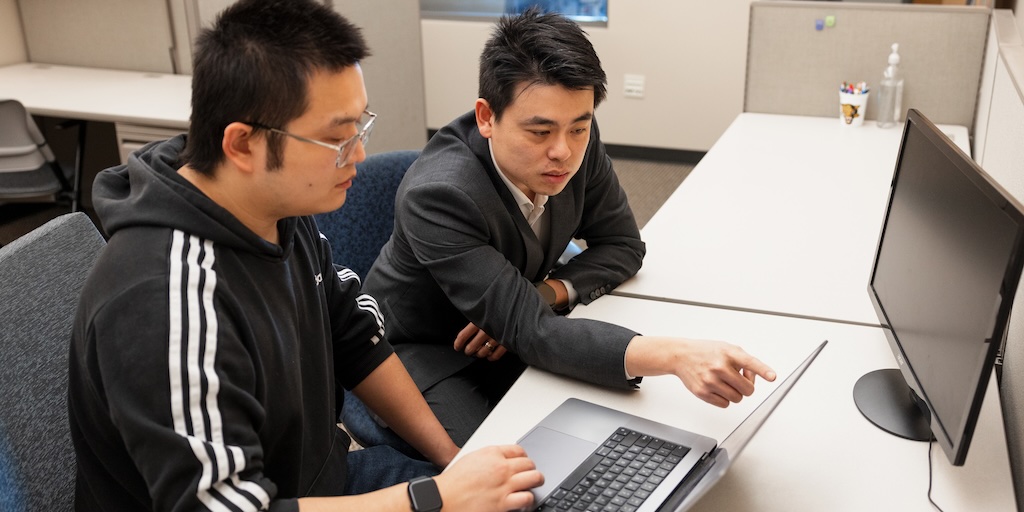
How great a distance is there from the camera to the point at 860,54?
8.84ft

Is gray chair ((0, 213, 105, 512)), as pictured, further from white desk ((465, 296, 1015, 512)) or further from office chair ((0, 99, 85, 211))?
office chair ((0, 99, 85, 211))

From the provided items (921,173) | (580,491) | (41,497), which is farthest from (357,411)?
(921,173)

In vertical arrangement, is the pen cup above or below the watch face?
above

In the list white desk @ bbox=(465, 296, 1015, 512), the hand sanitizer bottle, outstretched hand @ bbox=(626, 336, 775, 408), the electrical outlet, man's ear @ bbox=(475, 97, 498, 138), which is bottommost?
the electrical outlet

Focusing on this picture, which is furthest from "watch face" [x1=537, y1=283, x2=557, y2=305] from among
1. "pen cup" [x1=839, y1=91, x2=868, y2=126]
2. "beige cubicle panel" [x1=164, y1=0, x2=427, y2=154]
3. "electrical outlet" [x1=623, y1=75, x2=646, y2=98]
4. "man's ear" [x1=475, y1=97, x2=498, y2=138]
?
"electrical outlet" [x1=623, y1=75, x2=646, y2=98]

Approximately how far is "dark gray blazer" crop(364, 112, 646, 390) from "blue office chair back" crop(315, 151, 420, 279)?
11 centimetres

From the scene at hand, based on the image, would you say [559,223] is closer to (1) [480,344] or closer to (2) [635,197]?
(1) [480,344]

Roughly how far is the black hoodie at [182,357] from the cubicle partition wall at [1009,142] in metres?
0.90

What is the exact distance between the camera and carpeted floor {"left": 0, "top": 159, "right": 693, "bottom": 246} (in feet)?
12.0

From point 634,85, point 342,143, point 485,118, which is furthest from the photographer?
point 634,85

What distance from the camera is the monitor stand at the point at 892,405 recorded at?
44.4 inches

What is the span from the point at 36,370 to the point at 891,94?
2.43m

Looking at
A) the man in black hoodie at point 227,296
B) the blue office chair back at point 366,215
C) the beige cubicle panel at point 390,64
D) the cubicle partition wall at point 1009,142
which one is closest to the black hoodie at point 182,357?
the man in black hoodie at point 227,296

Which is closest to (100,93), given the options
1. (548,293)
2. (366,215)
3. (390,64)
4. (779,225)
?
(390,64)
